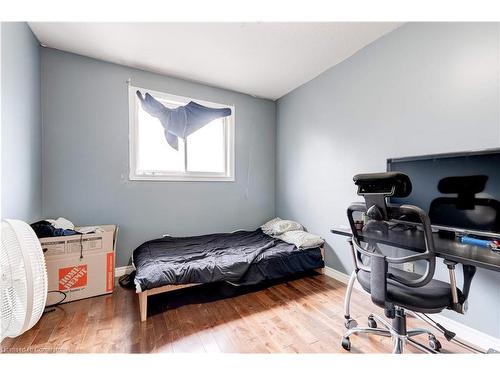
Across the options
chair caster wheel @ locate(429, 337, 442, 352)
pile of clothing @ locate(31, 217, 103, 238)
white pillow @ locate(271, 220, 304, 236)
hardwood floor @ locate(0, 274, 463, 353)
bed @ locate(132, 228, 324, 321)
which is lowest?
hardwood floor @ locate(0, 274, 463, 353)

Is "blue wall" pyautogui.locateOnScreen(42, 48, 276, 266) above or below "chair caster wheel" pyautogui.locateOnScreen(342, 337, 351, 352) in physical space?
above

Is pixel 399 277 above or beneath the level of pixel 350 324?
above

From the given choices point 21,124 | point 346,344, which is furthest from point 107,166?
point 346,344

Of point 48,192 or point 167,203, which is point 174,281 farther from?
point 48,192

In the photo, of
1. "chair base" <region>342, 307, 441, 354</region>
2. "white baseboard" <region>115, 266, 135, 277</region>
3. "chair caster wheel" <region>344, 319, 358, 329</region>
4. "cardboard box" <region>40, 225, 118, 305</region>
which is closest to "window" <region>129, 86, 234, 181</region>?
"cardboard box" <region>40, 225, 118, 305</region>

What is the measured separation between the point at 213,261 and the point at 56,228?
1.49 meters

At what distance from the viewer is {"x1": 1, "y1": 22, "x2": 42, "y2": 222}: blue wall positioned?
4.62ft

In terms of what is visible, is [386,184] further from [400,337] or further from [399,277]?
[400,337]

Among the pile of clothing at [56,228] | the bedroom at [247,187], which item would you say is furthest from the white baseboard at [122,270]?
the pile of clothing at [56,228]

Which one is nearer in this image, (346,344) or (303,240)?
(346,344)

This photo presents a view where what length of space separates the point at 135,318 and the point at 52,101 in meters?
2.30

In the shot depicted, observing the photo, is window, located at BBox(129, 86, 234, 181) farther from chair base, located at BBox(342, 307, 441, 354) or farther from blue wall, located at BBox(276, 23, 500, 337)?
chair base, located at BBox(342, 307, 441, 354)

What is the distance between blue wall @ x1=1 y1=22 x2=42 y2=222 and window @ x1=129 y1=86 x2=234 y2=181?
0.80 meters

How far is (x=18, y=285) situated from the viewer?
854 millimetres
